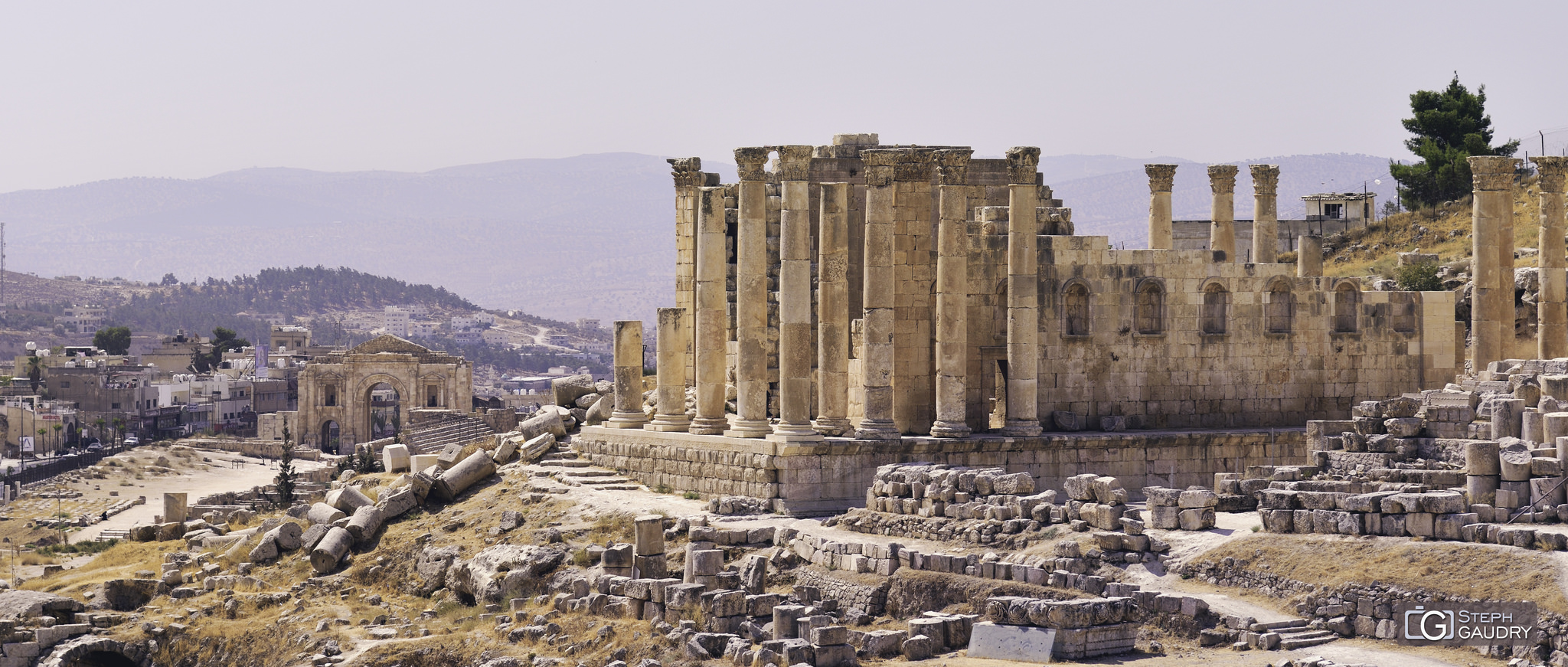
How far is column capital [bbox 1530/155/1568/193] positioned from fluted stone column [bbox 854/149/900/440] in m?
13.8

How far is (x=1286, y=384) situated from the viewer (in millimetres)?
41594

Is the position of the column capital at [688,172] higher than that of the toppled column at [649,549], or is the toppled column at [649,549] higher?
the column capital at [688,172]

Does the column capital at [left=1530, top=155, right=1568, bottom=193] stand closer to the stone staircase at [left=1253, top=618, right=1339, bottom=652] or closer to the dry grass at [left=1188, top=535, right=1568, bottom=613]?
the dry grass at [left=1188, top=535, right=1568, bottom=613]

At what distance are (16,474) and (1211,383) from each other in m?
67.2

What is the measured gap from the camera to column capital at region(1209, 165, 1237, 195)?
4512 centimetres

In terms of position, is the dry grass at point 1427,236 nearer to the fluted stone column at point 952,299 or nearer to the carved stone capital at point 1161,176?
the carved stone capital at point 1161,176

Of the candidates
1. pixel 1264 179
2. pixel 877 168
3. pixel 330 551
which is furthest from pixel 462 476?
pixel 1264 179

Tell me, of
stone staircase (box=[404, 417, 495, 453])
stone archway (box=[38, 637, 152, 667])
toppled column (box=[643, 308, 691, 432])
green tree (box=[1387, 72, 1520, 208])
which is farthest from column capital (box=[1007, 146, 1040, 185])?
green tree (box=[1387, 72, 1520, 208])

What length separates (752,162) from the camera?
37625 mm

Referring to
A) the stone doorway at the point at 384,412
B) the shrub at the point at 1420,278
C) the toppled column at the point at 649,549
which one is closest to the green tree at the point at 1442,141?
the shrub at the point at 1420,278

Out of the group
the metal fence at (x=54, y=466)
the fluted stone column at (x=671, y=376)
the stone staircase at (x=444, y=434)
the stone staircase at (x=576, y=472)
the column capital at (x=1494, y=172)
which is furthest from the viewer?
the metal fence at (x=54, y=466)

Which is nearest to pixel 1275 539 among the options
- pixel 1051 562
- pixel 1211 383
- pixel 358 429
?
pixel 1051 562

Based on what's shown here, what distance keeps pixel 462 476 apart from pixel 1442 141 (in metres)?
42.6

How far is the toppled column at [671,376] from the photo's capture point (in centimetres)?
3938
